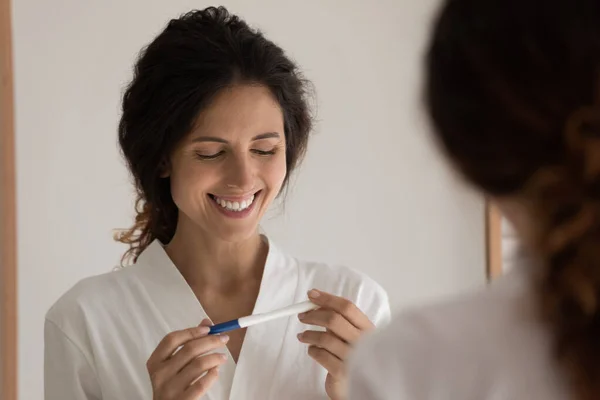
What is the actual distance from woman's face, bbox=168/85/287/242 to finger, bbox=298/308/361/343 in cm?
18

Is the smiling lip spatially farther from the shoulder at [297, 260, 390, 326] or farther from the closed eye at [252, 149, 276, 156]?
the shoulder at [297, 260, 390, 326]

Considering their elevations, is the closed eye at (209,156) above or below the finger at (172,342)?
above

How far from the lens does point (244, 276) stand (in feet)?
4.54

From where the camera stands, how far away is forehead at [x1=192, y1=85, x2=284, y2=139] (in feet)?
4.05

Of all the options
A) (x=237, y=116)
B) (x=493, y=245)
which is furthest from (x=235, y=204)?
(x=493, y=245)

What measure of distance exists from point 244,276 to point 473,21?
0.95m

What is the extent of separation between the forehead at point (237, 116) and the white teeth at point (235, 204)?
94 mm

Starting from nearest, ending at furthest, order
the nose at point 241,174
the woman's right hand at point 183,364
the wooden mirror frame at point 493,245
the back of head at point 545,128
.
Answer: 1. the back of head at point 545,128
2. the woman's right hand at point 183,364
3. the nose at point 241,174
4. the wooden mirror frame at point 493,245

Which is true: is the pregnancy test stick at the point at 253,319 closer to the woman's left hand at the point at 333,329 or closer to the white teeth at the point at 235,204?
the woman's left hand at the point at 333,329

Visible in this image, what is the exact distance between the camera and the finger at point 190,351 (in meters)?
1.11

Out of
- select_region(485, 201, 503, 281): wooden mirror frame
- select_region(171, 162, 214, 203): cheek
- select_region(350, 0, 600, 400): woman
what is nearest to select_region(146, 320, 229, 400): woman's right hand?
select_region(171, 162, 214, 203): cheek

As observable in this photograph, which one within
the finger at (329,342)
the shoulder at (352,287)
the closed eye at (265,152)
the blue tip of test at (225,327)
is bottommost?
the finger at (329,342)

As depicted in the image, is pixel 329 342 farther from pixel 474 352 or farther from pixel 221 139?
pixel 474 352

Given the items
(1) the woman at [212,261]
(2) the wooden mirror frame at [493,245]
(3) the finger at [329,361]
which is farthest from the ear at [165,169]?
(2) the wooden mirror frame at [493,245]
